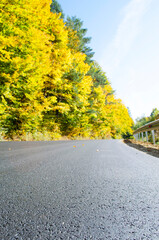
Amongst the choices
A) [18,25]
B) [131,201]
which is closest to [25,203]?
[131,201]

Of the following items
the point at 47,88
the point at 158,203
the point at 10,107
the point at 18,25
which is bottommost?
the point at 158,203

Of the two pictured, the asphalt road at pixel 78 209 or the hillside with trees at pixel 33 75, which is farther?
the hillside with trees at pixel 33 75

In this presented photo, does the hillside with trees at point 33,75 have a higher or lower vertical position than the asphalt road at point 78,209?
higher

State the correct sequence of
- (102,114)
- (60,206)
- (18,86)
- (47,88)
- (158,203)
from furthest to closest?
(102,114) → (47,88) → (18,86) → (158,203) → (60,206)

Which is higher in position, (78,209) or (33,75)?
(33,75)

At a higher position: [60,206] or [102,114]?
[102,114]

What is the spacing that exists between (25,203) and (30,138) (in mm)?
9526

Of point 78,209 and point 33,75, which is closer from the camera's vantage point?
point 78,209

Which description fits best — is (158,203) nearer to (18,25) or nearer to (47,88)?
(18,25)

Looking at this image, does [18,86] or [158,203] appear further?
[18,86]

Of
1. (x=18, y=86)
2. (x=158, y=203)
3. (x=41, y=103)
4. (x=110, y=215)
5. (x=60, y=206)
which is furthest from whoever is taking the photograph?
(x=41, y=103)

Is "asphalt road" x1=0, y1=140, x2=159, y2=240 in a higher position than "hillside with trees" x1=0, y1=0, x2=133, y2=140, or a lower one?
lower

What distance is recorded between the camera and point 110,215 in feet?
3.13

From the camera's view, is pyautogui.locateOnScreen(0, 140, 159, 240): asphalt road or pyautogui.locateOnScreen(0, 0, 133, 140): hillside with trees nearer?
pyautogui.locateOnScreen(0, 140, 159, 240): asphalt road
